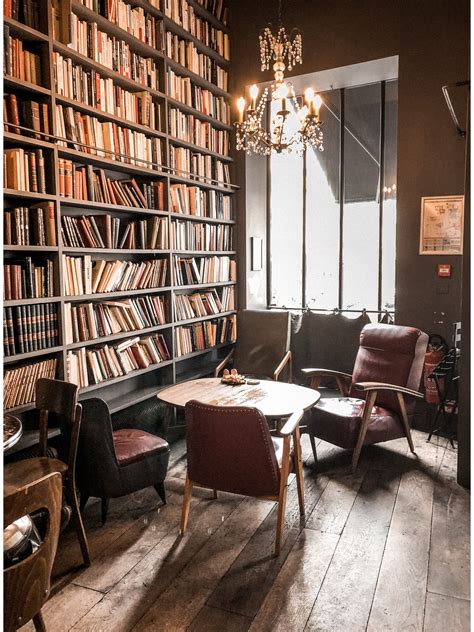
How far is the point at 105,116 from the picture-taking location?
137 inches

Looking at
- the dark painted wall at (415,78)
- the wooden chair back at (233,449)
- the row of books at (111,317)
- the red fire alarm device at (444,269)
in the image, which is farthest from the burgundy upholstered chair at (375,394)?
the row of books at (111,317)

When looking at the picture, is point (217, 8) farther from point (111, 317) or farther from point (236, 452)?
point (236, 452)

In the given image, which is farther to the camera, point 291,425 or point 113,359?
point 113,359

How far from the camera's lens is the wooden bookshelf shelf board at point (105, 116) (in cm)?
316

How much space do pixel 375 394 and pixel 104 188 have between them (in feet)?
7.94

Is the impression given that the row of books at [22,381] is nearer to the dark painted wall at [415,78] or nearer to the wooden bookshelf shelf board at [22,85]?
the wooden bookshelf shelf board at [22,85]

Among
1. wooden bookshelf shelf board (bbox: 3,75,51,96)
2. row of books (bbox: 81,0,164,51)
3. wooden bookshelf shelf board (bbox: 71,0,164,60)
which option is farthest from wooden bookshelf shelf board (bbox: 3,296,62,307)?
row of books (bbox: 81,0,164,51)

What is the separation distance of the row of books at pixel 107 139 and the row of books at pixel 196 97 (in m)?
0.54

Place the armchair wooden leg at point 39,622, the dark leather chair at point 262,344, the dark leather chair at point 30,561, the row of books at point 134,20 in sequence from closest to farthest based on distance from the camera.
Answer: the dark leather chair at point 30,561
the armchair wooden leg at point 39,622
the row of books at point 134,20
the dark leather chair at point 262,344

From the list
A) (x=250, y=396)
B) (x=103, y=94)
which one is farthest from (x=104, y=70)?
(x=250, y=396)

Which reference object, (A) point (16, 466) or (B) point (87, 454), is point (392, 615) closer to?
(B) point (87, 454)

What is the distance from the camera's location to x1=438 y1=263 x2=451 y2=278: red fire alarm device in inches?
176

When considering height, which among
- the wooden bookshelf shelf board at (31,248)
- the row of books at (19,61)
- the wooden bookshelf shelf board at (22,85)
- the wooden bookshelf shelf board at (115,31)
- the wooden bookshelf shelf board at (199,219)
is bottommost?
the wooden bookshelf shelf board at (31,248)

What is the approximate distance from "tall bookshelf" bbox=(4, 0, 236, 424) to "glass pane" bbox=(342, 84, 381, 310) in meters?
1.23
